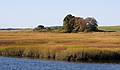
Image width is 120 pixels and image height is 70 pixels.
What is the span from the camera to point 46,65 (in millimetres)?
44625

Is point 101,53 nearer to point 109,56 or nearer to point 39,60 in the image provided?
point 109,56

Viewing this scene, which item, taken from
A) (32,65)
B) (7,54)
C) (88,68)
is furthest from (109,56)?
(7,54)

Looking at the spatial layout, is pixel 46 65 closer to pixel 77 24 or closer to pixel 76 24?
pixel 77 24

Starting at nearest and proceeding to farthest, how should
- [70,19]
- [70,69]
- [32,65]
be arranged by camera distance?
[70,69] < [32,65] < [70,19]

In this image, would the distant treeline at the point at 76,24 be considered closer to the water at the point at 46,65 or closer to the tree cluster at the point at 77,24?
the tree cluster at the point at 77,24

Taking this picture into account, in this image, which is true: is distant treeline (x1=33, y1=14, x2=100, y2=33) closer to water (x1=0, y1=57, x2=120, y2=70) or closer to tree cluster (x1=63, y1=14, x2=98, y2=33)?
tree cluster (x1=63, y1=14, x2=98, y2=33)

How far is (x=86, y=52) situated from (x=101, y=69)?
6.20 metres

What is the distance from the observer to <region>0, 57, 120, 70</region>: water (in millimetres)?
42309

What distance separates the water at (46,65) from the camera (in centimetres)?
4231

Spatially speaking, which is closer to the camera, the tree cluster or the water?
the water

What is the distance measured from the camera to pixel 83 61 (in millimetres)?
47344

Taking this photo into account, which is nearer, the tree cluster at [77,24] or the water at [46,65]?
the water at [46,65]

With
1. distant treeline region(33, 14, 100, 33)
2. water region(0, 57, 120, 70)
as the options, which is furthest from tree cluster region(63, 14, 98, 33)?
water region(0, 57, 120, 70)

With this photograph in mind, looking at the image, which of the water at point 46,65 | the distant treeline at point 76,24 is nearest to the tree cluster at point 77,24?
the distant treeline at point 76,24
